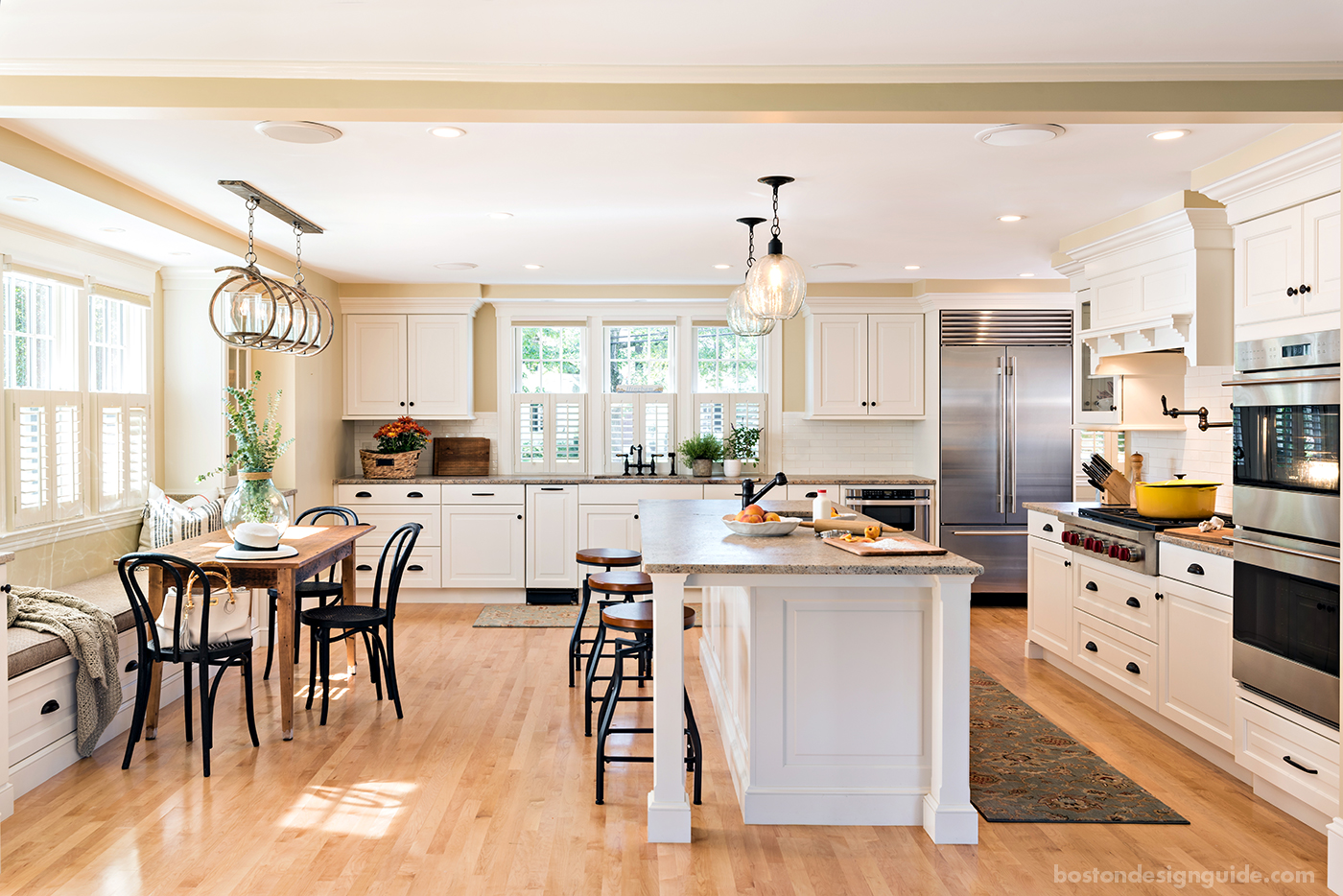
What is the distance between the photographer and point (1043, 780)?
360 centimetres

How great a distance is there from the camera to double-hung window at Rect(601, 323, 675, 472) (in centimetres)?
773

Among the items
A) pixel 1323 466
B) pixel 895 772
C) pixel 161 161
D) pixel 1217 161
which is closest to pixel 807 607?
pixel 895 772

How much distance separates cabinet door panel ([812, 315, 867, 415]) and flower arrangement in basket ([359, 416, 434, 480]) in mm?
3150

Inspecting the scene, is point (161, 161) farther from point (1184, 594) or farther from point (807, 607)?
point (1184, 594)

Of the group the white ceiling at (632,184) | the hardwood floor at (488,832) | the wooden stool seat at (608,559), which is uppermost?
the white ceiling at (632,184)

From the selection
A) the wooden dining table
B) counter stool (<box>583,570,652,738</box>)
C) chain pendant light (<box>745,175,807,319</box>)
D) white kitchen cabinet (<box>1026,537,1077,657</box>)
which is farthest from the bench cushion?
white kitchen cabinet (<box>1026,537,1077,657</box>)

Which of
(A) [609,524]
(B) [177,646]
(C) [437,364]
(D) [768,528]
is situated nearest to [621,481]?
(A) [609,524]

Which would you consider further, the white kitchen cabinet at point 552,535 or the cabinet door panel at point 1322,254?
the white kitchen cabinet at point 552,535

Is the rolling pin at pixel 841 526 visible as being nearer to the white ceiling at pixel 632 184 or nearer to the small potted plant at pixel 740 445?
the white ceiling at pixel 632 184

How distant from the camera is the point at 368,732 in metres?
4.16

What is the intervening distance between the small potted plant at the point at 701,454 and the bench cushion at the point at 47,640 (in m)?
4.09

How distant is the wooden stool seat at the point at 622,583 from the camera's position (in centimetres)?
404

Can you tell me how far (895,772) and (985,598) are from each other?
4.32 metres

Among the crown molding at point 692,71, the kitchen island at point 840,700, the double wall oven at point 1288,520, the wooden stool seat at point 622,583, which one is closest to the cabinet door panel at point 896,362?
the wooden stool seat at point 622,583
